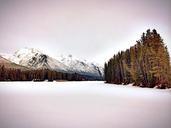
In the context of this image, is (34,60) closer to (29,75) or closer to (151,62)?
(29,75)

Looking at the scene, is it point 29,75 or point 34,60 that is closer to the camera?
point 29,75

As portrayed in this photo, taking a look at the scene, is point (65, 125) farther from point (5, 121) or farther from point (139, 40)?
point (139, 40)

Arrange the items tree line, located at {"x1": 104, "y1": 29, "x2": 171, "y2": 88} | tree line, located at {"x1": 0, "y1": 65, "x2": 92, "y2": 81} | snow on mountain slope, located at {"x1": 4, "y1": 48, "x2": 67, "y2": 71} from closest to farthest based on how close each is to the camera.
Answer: tree line, located at {"x1": 104, "y1": 29, "x2": 171, "y2": 88} → tree line, located at {"x1": 0, "y1": 65, "x2": 92, "y2": 81} → snow on mountain slope, located at {"x1": 4, "y1": 48, "x2": 67, "y2": 71}

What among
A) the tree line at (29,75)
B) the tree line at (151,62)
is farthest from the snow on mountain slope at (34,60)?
the tree line at (151,62)

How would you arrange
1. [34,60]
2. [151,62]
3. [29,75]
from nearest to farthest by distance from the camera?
[151,62] → [29,75] → [34,60]

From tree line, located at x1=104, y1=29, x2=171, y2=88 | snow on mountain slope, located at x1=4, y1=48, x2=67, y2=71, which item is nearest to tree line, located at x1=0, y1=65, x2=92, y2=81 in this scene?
tree line, located at x1=104, y1=29, x2=171, y2=88

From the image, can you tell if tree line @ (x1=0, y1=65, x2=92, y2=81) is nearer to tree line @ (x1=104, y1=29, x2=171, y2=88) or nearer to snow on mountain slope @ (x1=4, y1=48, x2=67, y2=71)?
tree line @ (x1=104, y1=29, x2=171, y2=88)

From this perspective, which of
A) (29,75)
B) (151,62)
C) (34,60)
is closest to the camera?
(151,62)

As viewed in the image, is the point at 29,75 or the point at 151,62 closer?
the point at 151,62

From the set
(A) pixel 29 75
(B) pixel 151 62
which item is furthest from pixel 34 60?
(B) pixel 151 62

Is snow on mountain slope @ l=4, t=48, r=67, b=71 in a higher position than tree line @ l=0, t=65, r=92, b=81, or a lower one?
higher

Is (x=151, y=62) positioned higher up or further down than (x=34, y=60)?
further down

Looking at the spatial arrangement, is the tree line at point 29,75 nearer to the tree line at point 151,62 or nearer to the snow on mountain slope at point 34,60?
the tree line at point 151,62

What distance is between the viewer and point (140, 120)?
4.55 meters
